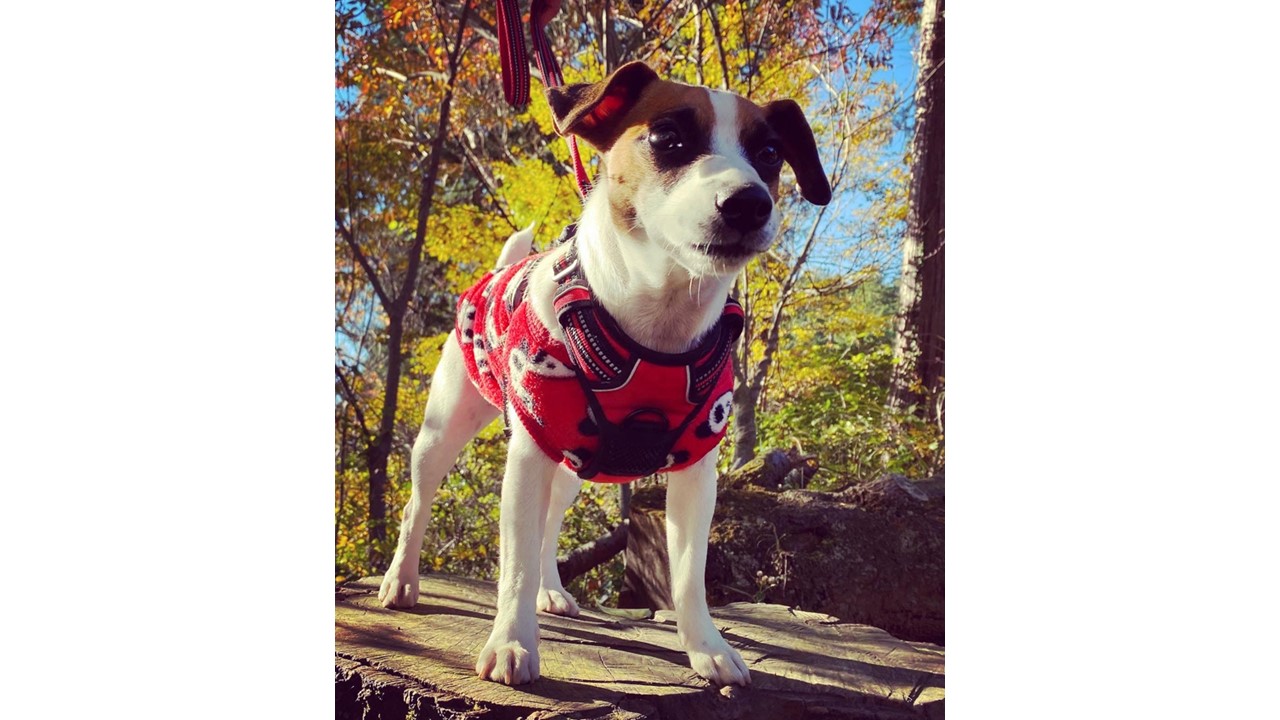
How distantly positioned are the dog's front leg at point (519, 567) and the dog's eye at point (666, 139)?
54 cm

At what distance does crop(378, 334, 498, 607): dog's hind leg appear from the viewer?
222 cm

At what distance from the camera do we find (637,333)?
1785 millimetres

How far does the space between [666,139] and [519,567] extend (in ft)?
2.54

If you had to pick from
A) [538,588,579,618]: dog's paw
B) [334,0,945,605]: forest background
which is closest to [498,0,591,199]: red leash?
[334,0,945,605]: forest background

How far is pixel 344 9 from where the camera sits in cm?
249

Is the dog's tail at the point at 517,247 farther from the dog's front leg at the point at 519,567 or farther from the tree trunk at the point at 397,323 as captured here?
the dog's front leg at the point at 519,567

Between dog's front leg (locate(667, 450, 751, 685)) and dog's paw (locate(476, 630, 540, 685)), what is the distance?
0.29 m

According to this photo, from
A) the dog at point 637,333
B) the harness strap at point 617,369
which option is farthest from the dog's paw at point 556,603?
the harness strap at point 617,369

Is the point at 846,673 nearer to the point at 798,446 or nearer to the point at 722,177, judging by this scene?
the point at 798,446

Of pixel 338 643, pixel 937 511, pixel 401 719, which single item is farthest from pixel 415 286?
pixel 937 511

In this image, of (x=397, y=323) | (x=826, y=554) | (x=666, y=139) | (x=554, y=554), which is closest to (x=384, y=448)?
(x=397, y=323)

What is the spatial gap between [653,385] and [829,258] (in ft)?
2.43

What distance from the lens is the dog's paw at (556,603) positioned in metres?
2.26

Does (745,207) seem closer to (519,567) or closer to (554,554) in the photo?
(519,567)
